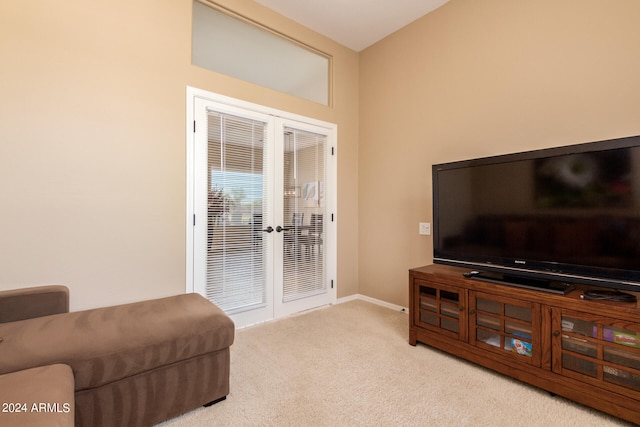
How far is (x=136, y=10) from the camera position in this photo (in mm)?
2229

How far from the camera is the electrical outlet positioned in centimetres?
291

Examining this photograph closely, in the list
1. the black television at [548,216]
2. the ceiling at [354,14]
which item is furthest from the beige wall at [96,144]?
the black television at [548,216]

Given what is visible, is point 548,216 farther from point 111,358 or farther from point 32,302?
point 32,302

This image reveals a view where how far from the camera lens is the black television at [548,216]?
5.29 feet

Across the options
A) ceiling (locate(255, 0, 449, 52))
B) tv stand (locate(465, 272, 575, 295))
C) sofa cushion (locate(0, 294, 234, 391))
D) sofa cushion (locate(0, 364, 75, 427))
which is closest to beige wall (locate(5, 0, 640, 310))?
ceiling (locate(255, 0, 449, 52))

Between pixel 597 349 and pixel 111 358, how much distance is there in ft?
8.05

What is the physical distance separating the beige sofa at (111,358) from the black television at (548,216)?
1.85m

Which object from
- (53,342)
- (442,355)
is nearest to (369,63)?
(442,355)

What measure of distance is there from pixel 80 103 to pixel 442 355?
10.5ft

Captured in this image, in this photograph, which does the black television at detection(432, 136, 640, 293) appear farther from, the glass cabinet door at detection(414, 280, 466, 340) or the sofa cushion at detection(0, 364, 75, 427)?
the sofa cushion at detection(0, 364, 75, 427)

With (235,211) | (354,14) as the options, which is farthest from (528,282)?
(354,14)

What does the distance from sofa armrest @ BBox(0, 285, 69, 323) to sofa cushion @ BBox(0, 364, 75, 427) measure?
785mm

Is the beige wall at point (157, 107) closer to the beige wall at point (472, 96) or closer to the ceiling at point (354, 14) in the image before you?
the beige wall at point (472, 96)

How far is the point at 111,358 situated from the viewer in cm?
131
